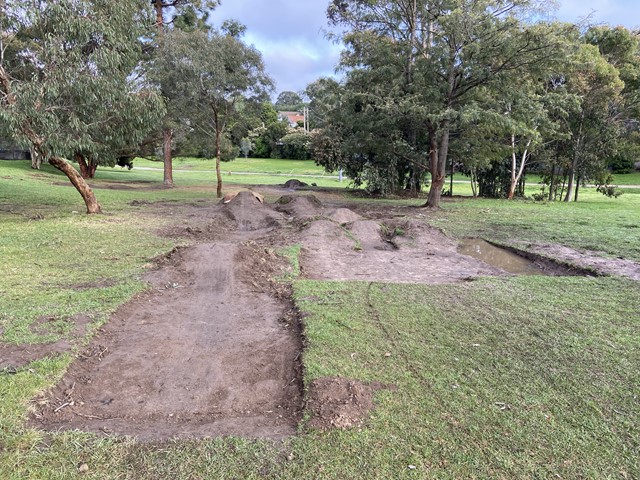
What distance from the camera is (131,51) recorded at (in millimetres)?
11711

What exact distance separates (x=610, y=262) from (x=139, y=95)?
36.9 feet

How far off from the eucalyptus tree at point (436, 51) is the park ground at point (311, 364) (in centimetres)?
732

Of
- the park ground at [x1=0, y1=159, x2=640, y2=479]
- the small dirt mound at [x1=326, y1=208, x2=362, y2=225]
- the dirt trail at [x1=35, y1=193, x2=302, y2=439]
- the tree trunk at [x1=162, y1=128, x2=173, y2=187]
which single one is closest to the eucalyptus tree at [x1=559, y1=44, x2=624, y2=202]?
the small dirt mound at [x1=326, y1=208, x2=362, y2=225]

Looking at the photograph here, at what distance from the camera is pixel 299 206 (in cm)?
1499

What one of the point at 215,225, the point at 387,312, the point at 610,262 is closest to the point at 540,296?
the point at 387,312

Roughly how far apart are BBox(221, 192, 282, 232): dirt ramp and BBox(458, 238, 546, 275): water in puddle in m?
5.17

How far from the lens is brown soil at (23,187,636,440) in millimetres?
3283

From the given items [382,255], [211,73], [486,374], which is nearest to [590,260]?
[382,255]

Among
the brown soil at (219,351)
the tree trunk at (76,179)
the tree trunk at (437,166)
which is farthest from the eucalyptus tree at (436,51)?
the tree trunk at (76,179)

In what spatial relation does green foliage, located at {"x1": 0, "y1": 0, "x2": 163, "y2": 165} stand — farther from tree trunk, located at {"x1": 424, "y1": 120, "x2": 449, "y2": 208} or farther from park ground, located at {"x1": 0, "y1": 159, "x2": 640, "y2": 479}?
tree trunk, located at {"x1": 424, "y1": 120, "x2": 449, "y2": 208}

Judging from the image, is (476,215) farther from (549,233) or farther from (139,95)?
(139,95)

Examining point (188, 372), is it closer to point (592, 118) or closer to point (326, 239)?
point (326, 239)

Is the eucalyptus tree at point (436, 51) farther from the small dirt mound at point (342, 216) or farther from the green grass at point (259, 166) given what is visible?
the green grass at point (259, 166)

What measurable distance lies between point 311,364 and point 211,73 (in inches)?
571
